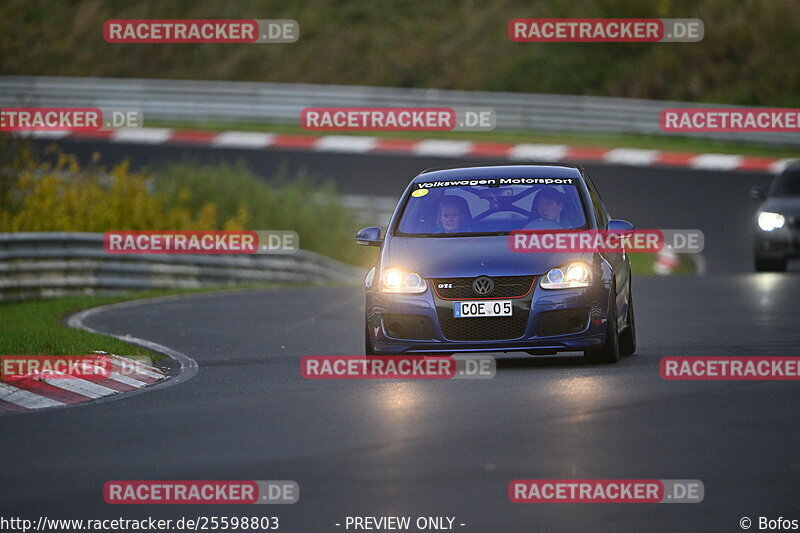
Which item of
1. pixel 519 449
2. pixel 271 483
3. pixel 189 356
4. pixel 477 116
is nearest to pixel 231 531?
→ pixel 271 483

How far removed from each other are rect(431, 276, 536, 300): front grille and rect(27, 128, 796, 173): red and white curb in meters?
23.4

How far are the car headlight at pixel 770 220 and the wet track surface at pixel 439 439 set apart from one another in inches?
353

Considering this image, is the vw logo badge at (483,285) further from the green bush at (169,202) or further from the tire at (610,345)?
the green bush at (169,202)

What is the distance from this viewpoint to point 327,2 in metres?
59.7

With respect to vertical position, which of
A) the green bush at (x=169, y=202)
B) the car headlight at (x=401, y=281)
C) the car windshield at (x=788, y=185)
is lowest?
the car headlight at (x=401, y=281)

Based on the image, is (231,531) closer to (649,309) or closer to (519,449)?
(519,449)

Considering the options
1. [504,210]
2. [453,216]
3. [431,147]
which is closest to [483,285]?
[453,216]

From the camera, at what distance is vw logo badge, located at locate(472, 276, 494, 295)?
12.8 metres

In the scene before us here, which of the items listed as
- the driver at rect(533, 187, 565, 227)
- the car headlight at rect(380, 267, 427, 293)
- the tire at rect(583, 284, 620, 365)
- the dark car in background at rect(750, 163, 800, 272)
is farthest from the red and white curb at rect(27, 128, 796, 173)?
the car headlight at rect(380, 267, 427, 293)

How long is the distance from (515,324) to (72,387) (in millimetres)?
3419

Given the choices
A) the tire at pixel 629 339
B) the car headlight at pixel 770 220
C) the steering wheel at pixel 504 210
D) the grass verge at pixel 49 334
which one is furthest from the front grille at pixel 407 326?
the car headlight at pixel 770 220

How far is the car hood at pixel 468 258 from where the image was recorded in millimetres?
12781

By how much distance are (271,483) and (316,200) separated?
2690 cm

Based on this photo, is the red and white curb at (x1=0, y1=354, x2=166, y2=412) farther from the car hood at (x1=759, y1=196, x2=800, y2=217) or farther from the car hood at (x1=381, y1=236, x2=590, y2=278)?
the car hood at (x1=759, y1=196, x2=800, y2=217)
